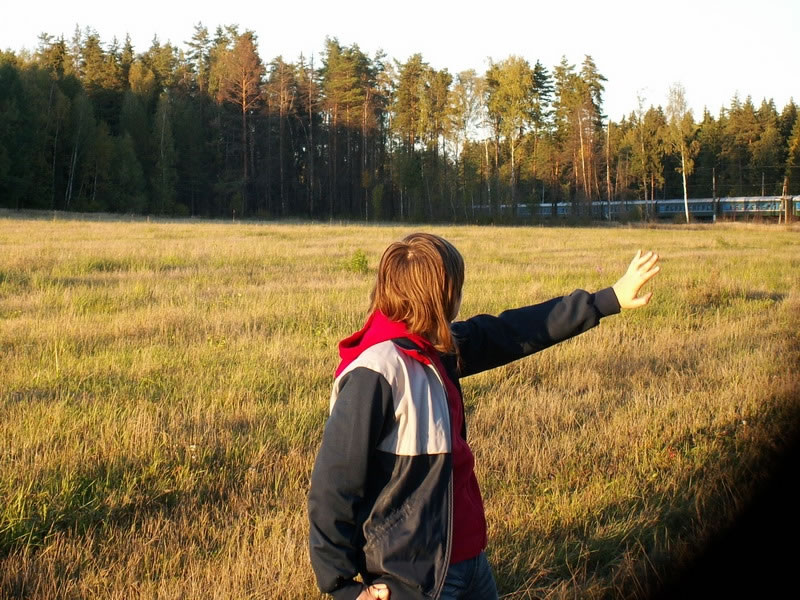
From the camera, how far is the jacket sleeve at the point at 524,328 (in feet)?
9.75

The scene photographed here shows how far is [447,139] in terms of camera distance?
68.9 meters

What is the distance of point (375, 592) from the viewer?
2.29 m

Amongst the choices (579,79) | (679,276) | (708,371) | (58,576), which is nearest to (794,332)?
(708,371)

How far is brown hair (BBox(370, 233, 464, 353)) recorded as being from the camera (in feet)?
7.98

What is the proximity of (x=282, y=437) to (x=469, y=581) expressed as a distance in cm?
315

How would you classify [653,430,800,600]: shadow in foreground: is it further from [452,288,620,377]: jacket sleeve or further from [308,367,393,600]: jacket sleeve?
[308,367,393,600]: jacket sleeve

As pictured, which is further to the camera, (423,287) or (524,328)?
(524,328)

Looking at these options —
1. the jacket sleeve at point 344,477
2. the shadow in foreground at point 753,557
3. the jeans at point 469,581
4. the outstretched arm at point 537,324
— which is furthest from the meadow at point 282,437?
the jacket sleeve at point 344,477

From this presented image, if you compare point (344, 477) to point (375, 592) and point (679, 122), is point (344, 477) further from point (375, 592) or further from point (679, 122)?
point (679, 122)

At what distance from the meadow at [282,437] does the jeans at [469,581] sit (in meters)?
1.15

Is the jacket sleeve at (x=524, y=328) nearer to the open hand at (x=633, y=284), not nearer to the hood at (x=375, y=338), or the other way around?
the open hand at (x=633, y=284)

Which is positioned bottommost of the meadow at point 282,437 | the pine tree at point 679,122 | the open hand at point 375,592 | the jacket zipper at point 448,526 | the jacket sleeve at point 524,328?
the meadow at point 282,437

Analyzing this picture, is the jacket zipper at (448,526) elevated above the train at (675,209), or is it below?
Result: below

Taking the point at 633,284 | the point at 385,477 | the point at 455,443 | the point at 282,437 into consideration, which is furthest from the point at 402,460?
the point at 282,437
